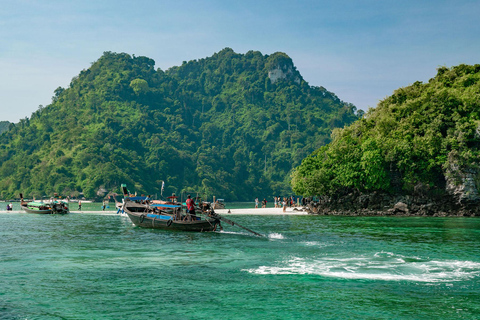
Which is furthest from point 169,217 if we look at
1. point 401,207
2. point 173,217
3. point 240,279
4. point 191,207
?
point 401,207

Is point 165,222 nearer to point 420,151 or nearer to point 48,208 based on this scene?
point 48,208

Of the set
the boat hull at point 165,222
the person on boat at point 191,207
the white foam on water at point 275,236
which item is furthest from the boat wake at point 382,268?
the person on boat at point 191,207

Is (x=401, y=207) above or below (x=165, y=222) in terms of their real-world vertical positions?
above

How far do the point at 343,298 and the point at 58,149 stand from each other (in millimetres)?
183762

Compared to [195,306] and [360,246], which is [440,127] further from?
[195,306]

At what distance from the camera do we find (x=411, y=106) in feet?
233

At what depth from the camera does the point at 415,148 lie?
219 ft

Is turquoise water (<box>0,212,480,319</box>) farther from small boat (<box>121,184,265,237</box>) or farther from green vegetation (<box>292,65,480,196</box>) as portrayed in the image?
green vegetation (<box>292,65,480,196</box>)

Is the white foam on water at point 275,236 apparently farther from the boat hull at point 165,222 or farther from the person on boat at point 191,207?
the person on boat at point 191,207

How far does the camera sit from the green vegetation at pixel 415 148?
64.8 meters

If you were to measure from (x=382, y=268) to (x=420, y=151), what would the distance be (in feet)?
157

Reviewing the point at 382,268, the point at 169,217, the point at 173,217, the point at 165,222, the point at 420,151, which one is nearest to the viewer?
the point at 382,268

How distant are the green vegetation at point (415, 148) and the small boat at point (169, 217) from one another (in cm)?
3102

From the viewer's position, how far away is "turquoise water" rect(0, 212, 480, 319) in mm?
15555
